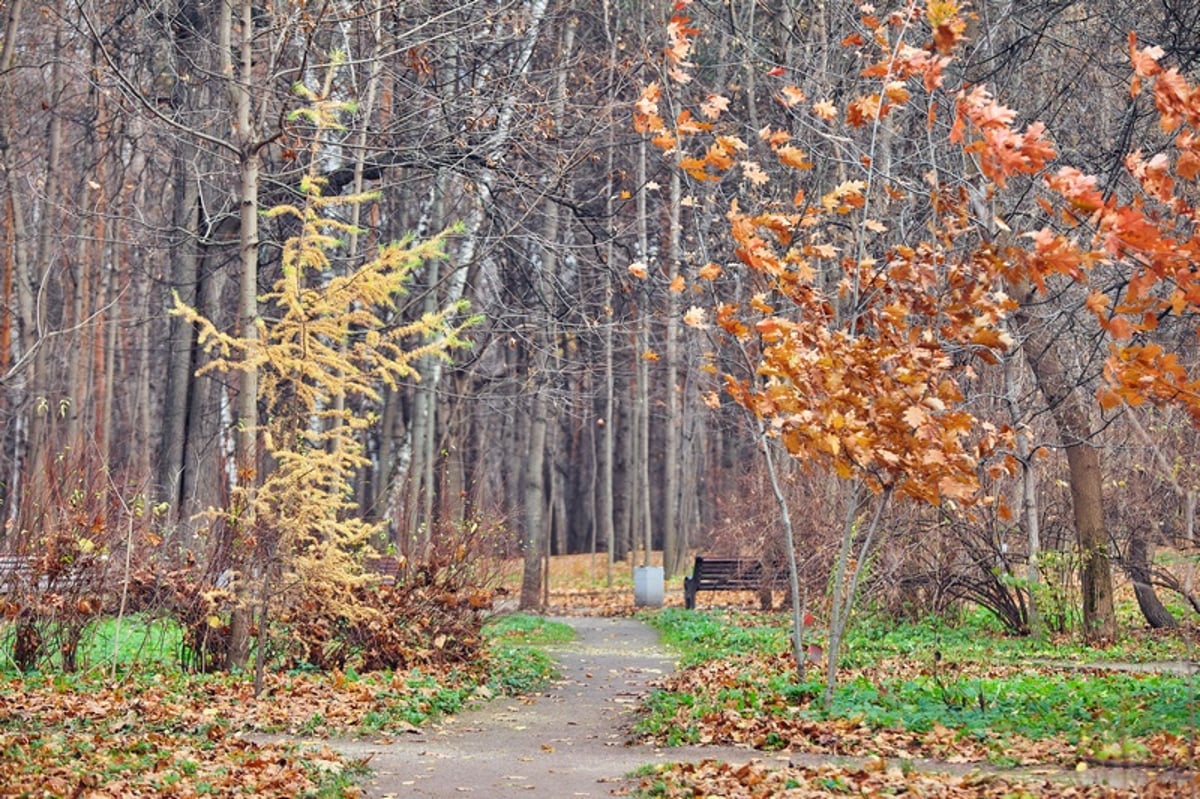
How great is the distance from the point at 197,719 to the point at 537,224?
1799 centimetres

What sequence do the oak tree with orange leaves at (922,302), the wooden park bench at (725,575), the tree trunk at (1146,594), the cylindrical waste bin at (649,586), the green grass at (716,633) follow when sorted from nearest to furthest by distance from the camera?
the oak tree with orange leaves at (922,302) < the green grass at (716,633) < the tree trunk at (1146,594) < the wooden park bench at (725,575) < the cylindrical waste bin at (649,586)

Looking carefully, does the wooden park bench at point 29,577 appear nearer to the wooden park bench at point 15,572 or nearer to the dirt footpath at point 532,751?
the wooden park bench at point 15,572

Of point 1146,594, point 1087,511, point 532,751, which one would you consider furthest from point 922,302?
point 1146,594

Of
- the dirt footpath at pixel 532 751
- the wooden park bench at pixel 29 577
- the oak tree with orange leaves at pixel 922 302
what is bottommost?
the dirt footpath at pixel 532 751

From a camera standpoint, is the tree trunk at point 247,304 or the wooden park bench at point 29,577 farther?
the wooden park bench at point 29,577

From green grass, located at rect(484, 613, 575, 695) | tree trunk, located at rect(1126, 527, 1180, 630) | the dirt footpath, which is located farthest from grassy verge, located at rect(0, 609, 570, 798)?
tree trunk, located at rect(1126, 527, 1180, 630)

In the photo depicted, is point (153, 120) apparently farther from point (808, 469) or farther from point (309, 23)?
point (808, 469)

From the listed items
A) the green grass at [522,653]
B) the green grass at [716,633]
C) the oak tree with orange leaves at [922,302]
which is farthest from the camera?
the green grass at [716,633]

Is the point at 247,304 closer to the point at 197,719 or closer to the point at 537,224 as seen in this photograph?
the point at 197,719

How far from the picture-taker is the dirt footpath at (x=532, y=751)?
25.9ft

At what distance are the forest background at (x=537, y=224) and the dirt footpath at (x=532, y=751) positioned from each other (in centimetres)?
208

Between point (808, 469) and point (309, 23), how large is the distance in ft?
17.1

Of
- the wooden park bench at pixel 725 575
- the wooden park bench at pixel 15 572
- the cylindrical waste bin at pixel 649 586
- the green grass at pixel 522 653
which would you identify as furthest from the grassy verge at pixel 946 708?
the cylindrical waste bin at pixel 649 586

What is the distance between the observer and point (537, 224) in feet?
87.9
